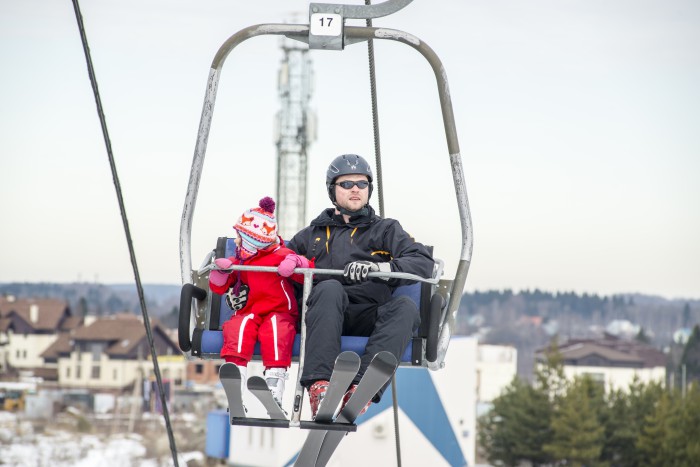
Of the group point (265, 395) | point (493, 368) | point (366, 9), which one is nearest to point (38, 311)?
point (493, 368)

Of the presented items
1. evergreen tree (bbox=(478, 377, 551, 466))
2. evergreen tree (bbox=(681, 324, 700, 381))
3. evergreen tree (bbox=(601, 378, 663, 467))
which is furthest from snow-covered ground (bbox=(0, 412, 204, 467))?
evergreen tree (bbox=(681, 324, 700, 381))

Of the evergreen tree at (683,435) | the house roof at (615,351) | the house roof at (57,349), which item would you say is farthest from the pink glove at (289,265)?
the house roof at (615,351)

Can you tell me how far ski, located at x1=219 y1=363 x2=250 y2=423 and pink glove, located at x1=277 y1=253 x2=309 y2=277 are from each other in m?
0.56

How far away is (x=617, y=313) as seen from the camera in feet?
319

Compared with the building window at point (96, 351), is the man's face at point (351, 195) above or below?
above

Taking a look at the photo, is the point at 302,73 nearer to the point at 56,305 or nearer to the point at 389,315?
the point at 389,315

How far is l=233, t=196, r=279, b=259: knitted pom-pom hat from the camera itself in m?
6.51

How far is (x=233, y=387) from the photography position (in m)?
6.00

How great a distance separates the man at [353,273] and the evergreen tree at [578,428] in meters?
44.6

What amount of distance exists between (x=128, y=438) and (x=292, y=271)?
198ft

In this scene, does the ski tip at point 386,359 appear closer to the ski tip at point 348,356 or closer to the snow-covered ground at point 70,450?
the ski tip at point 348,356

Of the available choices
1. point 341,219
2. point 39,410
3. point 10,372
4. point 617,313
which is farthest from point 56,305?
point 341,219

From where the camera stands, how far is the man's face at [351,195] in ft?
22.2

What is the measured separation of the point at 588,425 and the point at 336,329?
150ft
